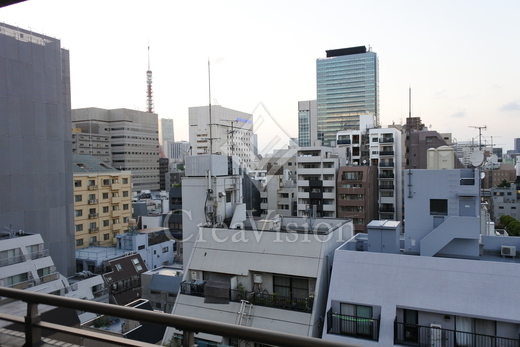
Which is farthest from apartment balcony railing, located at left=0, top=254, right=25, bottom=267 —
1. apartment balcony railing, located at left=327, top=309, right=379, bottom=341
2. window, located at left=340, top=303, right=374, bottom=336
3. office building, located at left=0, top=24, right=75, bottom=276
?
window, located at left=340, top=303, right=374, bottom=336

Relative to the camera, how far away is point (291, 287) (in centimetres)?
578

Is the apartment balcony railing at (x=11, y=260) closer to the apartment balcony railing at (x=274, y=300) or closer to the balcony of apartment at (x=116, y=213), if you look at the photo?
the apartment balcony railing at (x=274, y=300)

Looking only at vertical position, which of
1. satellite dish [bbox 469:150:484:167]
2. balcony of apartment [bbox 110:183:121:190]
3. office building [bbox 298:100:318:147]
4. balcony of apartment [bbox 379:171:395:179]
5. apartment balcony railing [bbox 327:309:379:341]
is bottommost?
apartment balcony railing [bbox 327:309:379:341]

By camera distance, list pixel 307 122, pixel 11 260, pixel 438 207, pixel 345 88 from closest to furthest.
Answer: pixel 438 207, pixel 11 260, pixel 345 88, pixel 307 122

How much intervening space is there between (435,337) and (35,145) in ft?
43.2

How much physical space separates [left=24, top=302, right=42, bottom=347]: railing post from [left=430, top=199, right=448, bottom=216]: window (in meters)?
5.68

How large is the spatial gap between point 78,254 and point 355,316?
12.2 m

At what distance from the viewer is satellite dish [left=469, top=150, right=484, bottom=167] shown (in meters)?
6.20

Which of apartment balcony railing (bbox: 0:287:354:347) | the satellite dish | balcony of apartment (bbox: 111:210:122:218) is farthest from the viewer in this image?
balcony of apartment (bbox: 111:210:122:218)

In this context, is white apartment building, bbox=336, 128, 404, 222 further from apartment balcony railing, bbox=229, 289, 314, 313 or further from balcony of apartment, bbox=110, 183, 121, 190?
apartment balcony railing, bbox=229, 289, 314, 313

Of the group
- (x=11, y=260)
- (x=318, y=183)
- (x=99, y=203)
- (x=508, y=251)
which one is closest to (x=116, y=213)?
(x=99, y=203)

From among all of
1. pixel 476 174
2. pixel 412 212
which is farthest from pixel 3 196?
pixel 476 174

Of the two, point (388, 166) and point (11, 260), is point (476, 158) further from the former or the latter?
point (388, 166)

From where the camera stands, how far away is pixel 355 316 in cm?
487
